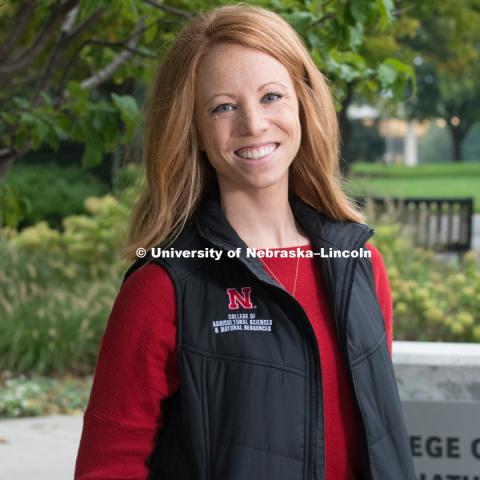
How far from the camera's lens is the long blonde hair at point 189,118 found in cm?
185

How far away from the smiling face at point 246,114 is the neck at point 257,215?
37 mm

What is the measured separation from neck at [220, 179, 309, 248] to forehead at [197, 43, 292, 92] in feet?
0.77

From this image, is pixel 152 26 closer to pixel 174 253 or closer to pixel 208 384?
pixel 174 253

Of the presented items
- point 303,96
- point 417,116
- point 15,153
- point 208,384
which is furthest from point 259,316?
point 417,116

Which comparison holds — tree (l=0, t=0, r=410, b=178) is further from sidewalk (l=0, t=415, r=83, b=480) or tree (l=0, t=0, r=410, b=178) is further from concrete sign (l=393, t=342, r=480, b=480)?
sidewalk (l=0, t=415, r=83, b=480)

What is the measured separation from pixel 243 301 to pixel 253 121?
14.5 inches

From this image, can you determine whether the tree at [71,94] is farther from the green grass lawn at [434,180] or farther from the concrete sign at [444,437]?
the green grass lawn at [434,180]

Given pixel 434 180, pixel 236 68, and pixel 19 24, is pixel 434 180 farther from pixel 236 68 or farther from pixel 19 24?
pixel 236 68

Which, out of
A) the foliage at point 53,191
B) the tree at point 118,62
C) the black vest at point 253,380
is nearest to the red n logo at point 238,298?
the black vest at point 253,380

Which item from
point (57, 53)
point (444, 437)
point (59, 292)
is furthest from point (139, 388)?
point (59, 292)

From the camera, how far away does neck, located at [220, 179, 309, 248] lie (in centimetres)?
192

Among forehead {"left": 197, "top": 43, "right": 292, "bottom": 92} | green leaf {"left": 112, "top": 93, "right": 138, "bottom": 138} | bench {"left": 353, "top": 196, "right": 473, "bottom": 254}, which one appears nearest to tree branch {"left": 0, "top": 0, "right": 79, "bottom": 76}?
green leaf {"left": 112, "top": 93, "right": 138, "bottom": 138}

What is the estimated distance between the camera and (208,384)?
1.69 meters

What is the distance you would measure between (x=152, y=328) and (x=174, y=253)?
177mm
